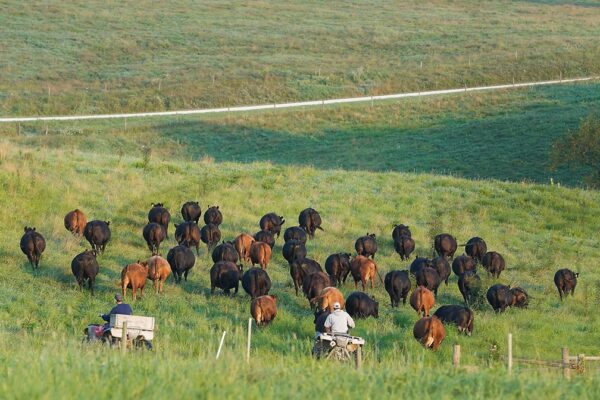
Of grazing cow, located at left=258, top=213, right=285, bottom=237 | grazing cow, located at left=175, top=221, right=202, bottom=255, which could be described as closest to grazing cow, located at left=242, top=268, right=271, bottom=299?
grazing cow, located at left=175, top=221, right=202, bottom=255

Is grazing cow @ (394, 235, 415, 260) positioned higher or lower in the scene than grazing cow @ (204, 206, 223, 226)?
lower

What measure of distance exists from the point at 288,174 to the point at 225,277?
15.5 m

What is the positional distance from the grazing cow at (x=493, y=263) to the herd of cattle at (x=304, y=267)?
0.03 metres

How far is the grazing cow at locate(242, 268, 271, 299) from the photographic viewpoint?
25.4 m

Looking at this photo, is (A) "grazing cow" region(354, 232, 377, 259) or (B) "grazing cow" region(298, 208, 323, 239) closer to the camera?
(A) "grazing cow" region(354, 232, 377, 259)

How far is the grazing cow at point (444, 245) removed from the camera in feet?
107

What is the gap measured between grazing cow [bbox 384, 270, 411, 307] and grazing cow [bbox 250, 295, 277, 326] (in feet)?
14.4

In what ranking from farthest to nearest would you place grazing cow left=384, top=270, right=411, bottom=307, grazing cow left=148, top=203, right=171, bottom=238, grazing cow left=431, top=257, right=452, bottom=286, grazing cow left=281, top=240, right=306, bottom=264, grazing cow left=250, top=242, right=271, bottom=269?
grazing cow left=148, top=203, right=171, bottom=238 → grazing cow left=281, top=240, right=306, bottom=264 → grazing cow left=250, top=242, right=271, bottom=269 → grazing cow left=431, top=257, right=452, bottom=286 → grazing cow left=384, top=270, right=411, bottom=307

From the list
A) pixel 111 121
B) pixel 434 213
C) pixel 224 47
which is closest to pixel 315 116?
pixel 111 121

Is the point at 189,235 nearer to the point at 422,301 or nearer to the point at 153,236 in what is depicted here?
the point at 153,236

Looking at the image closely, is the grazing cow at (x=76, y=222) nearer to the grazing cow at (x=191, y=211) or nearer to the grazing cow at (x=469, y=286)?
the grazing cow at (x=191, y=211)

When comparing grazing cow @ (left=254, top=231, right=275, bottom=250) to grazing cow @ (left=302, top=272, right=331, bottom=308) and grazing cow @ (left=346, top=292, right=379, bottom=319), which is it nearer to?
grazing cow @ (left=302, top=272, right=331, bottom=308)

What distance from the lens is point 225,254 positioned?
28.5m

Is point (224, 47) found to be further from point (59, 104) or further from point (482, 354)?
point (482, 354)
